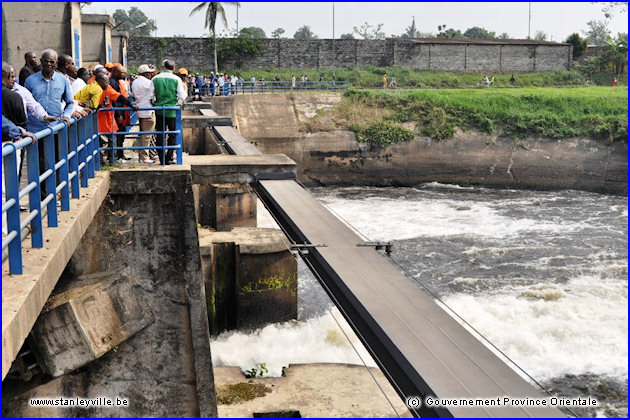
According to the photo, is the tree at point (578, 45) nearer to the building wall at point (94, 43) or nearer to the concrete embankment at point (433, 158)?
the concrete embankment at point (433, 158)

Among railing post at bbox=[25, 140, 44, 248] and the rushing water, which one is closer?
railing post at bbox=[25, 140, 44, 248]

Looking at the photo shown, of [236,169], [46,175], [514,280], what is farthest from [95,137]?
[514,280]

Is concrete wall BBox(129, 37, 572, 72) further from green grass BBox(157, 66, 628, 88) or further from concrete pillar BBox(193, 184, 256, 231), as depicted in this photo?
concrete pillar BBox(193, 184, 256, 231)

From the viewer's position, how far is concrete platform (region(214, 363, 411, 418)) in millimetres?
10086

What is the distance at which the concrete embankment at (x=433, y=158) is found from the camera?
3269 centimetres

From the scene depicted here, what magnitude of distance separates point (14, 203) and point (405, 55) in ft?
155

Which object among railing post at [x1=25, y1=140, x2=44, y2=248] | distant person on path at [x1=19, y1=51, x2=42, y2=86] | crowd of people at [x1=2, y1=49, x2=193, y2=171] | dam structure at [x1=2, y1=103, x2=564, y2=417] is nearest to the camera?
railing post at [x1=25, y1=140, x2=44, y2=248]

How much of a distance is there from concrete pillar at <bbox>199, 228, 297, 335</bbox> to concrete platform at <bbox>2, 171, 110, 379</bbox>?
7.05 m

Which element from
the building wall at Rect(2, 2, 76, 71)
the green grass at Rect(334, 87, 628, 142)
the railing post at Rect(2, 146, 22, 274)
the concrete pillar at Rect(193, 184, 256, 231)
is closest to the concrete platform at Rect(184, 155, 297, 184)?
the concrete pillar at Rect(193, 184, 256, 231)

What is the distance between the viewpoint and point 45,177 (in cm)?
583

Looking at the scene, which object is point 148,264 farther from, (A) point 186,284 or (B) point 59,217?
(B) point 59,217

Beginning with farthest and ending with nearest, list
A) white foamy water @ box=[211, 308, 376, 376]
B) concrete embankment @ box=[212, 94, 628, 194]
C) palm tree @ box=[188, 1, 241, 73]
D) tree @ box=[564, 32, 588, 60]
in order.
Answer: tree @ box=[564, 32, 588, 60] < palm tree @ box=[188, 1, 241, 73] < concrete embankment @ box=[212, 94, 628, 194] < white foamy water @ box=[211, 308, 376, 376]

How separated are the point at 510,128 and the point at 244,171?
24633mm

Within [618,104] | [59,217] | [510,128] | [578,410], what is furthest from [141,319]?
[618,104]
